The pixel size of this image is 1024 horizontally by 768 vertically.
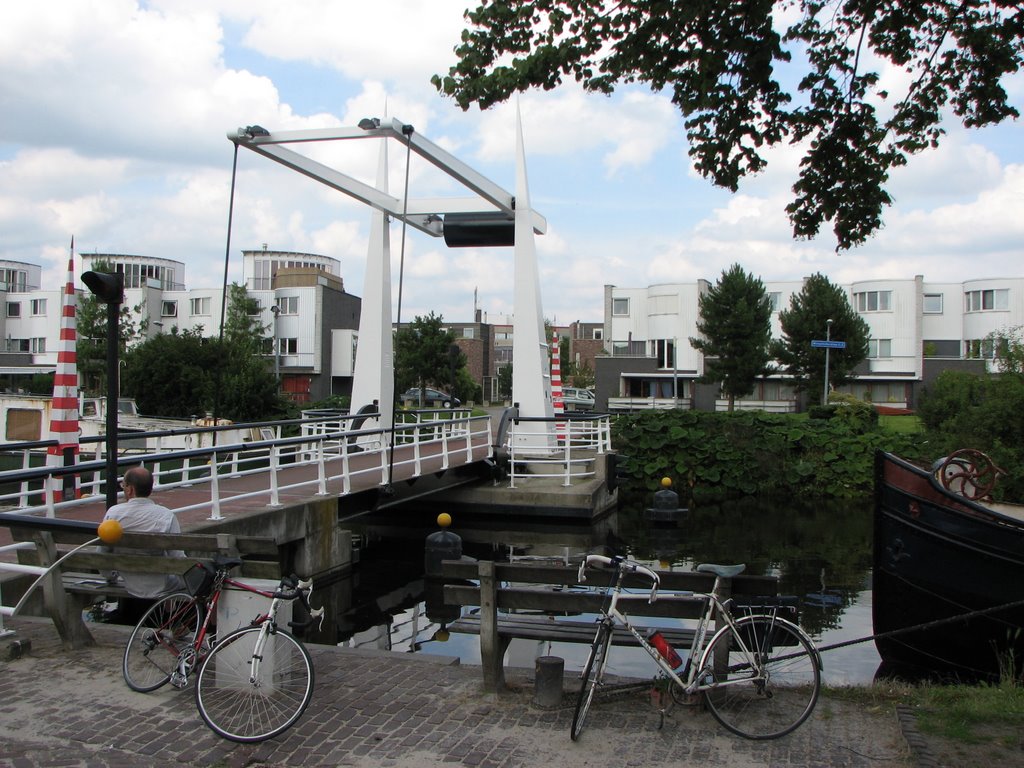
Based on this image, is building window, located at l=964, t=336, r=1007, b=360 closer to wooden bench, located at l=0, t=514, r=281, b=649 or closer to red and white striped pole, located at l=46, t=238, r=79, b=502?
red and white striped pole, located at l=46, t=238, r=79, b=502

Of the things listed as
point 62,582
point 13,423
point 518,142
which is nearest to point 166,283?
point 13,423

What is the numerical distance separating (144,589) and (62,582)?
71cm

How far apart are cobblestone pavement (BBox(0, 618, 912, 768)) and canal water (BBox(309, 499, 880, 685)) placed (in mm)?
1910

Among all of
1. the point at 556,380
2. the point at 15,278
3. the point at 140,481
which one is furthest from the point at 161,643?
the point at 15,278

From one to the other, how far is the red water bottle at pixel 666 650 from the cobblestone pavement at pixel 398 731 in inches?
13.0

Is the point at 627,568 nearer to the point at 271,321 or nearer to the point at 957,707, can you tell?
the point at 957,707

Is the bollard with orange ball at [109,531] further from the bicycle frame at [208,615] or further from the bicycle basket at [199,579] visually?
the bicycle frame at [208,615]

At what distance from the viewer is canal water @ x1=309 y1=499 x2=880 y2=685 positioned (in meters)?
8.96

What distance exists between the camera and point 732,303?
4931 cm

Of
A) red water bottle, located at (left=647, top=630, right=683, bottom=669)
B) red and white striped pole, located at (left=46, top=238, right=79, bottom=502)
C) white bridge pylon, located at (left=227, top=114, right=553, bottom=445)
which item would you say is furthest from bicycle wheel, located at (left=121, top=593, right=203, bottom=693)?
white bridge pylon, located at (left=227, top=114, right=553, bottom=445)

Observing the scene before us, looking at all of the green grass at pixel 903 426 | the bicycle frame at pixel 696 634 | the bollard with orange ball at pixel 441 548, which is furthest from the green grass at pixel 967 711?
the green grass at pixel 903 426

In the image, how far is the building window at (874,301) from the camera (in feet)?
196

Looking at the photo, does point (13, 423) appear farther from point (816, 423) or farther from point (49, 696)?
point (816, 423)

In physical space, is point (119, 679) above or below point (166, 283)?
below
